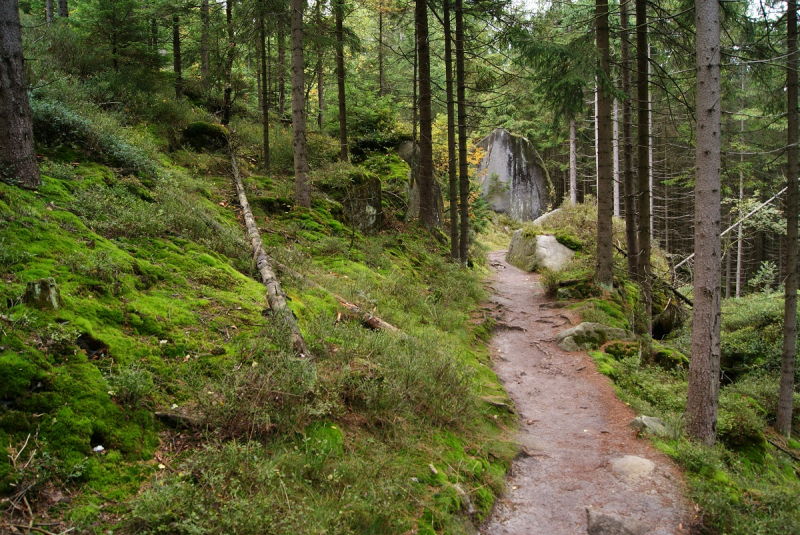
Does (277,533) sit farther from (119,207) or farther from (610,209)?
(610,209)

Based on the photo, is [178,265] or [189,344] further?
[178,265]

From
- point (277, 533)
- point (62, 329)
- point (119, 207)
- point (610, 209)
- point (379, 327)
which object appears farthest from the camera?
point (610, 209)

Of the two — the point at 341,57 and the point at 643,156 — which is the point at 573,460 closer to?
the point at 643,156

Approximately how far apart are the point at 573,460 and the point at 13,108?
28.3 feet

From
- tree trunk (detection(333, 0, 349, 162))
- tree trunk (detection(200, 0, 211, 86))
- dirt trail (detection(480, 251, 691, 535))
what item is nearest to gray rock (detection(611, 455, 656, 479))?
dirt trail (detection(480, 251, 691, 535))

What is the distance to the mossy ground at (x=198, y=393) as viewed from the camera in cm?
302

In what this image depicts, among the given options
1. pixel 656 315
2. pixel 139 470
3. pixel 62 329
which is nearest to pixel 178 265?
pixel 62 329

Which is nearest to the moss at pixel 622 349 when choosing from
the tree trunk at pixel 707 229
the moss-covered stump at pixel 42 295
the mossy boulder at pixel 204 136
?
the tree trunk at pixel 707 229

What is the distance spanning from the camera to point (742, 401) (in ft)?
31.4

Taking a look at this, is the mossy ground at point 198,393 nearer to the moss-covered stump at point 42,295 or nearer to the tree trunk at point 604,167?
the moss-covered stump at point 42,295

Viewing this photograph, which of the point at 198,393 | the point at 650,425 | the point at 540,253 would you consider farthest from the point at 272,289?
the point at 540,253

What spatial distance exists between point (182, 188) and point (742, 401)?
12798mm

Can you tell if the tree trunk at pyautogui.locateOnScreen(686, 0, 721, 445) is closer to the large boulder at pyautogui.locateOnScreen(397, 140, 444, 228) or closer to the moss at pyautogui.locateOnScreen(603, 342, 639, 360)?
the moss at pyautogui.locateOnScreen(603, 342, 639, 360)

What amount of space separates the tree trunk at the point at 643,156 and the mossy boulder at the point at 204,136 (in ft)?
38.4
